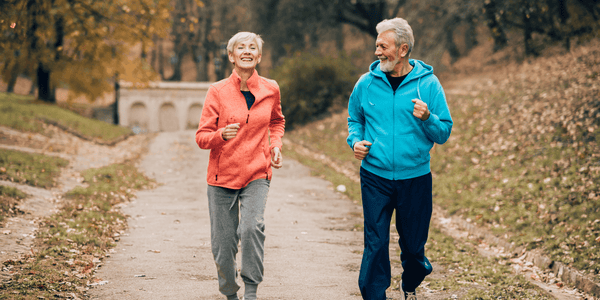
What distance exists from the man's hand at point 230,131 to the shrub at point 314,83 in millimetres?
20210

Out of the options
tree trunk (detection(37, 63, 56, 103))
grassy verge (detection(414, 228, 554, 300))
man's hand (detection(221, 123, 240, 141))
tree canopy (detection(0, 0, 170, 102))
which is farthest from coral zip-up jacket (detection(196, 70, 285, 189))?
tree trunk (detection(37, 63, 56, 103))

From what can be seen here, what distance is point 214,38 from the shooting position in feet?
140

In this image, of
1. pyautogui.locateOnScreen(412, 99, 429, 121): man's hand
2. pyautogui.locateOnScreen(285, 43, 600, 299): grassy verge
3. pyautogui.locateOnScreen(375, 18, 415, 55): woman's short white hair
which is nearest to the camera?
pyautogui.locateOnScreen(412, 99, 429, 121): man's hand

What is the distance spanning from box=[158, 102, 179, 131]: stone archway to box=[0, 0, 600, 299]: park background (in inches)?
726

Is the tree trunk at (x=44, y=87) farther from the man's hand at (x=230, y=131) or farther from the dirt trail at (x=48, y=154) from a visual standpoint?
the man's hand at (x=230, y=131)

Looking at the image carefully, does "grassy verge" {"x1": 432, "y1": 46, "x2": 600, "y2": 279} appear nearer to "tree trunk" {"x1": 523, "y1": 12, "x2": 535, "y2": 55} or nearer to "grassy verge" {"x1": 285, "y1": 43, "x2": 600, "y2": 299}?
"grassy verge" {"x1": 285, "y1": 43, "x2": 600, "y2": 299}

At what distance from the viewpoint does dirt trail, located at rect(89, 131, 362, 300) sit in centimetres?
500

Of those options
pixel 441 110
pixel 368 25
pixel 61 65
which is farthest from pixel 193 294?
pixel 368 25

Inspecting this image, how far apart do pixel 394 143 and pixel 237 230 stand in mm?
1249

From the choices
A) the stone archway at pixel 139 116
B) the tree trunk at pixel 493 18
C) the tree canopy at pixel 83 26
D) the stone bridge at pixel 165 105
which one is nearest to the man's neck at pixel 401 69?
the tree canopy at pixel 83 26

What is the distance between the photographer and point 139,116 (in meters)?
45.2

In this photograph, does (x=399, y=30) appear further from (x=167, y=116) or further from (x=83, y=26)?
(x=167, y=116)

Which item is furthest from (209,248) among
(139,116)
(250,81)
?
(139,116)

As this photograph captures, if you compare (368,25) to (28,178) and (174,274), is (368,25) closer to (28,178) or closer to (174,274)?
(28,178)
